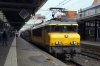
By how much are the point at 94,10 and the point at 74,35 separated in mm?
22085

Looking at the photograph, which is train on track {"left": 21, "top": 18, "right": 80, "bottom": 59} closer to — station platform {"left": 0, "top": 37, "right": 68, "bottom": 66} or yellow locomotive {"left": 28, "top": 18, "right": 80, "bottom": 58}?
yellow locomotive {"left": 28, "top": 18, "right": 80, "bottom": 58}

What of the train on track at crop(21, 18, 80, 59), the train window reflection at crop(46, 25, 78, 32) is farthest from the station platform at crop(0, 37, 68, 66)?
the train window reflection at crop(46, 25, 78, 32)

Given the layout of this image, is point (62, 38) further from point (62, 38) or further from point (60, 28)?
point (60, 28)

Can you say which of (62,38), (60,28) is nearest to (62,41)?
(62,38)

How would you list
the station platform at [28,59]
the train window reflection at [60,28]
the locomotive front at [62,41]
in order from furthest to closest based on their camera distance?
1. the train window reflection at [60,28]
2. the locomotive front at [62,41]
3. the station platform at [28,59]

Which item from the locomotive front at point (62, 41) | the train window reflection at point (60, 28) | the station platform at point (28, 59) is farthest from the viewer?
the train window reflection at point (60, 28)

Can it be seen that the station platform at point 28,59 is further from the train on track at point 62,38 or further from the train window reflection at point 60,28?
the train window reflection at point 60,28

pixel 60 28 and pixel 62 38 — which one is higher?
pixel 60 28

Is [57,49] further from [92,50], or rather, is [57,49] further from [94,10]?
[94,10]

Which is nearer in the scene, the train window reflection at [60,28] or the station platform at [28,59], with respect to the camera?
the station platform at [28,59]

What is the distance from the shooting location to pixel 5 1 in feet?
89.8

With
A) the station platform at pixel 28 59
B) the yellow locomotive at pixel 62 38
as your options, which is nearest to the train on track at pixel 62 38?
the yellow locomotive at pixel 62 38

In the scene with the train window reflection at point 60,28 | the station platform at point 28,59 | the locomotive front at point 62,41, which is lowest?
the station platform at point 28,59

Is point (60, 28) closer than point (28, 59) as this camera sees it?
No
